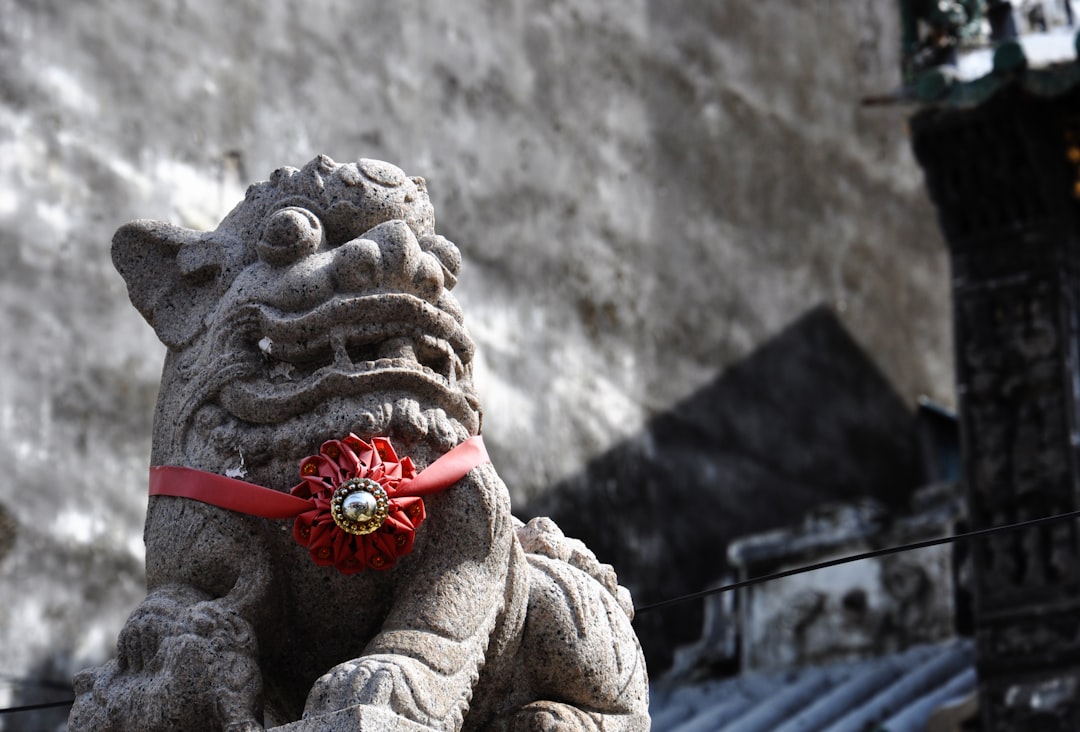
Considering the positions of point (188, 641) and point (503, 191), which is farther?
point (503, 191)

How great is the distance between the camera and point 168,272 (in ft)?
16.4

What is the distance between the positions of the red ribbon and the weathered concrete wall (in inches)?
230

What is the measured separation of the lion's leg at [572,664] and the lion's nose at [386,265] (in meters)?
0.71

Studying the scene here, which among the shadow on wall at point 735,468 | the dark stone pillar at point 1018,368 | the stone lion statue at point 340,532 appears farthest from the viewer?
the shadow on wall at point 735,468

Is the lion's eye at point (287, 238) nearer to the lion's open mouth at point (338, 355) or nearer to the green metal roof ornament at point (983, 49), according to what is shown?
A: the lion's open mouth at point (338, 355)

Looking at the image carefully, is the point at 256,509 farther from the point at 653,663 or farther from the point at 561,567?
the point at 653,663

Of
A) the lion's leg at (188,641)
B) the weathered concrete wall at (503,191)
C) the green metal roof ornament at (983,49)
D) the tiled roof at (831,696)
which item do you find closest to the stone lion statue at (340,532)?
the lion's leg at (188,641)

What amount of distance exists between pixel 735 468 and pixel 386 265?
1181 centimetres

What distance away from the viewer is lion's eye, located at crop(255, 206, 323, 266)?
467cm

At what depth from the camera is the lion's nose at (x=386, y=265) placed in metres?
4.59

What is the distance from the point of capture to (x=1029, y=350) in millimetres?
12117

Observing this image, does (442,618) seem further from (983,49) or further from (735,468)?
(735,468)

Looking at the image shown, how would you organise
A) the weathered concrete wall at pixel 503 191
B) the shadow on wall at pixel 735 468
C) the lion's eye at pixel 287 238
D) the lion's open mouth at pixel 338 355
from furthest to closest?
the shadow on wall at pixel 735 468 < the weathered concrete wall at pixel 503 191 < the lion's eye at pixel 287 238 < the lion's open mouth at pixel 338 355

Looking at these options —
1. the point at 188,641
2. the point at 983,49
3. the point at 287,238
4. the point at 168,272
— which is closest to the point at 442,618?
the point at 188,641
